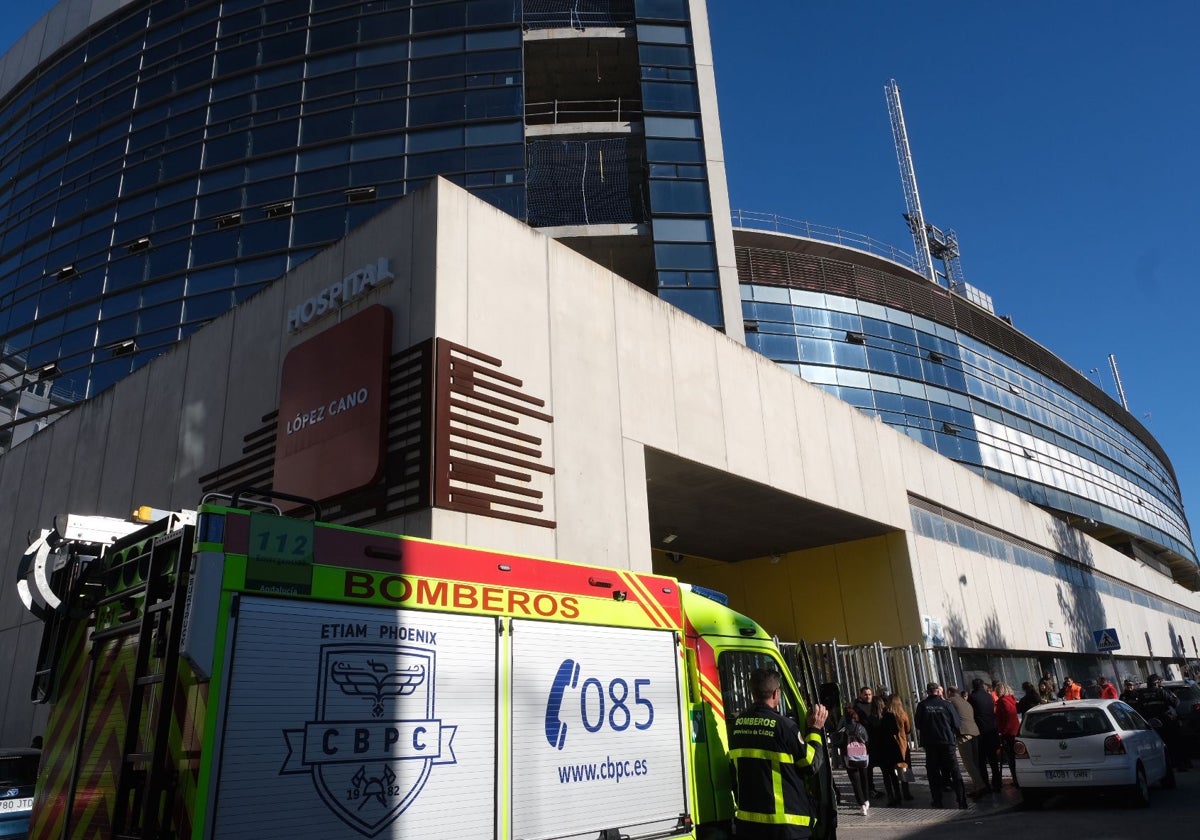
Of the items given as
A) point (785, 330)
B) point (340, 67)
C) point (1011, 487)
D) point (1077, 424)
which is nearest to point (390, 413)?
point (340, 67)

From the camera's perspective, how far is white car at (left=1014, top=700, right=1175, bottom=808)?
34.6 feet

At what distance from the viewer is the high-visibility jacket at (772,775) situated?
5777mm

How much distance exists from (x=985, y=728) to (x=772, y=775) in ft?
26.0

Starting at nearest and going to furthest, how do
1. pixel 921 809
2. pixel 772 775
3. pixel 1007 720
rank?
1. pixel 772 775
2. pixel 921 809
3. pixel 1007 720

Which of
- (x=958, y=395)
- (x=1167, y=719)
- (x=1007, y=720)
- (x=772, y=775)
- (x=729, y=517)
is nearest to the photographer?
(x=772, y=775)

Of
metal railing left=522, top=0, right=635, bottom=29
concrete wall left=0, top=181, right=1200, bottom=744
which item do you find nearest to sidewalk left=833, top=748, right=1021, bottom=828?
concrete wall left=0, top=181, right=1200, bottom=744

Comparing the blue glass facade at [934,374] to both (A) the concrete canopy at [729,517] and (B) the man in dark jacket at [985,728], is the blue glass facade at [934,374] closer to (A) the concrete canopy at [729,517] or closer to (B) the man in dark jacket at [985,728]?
(A) the concrete canopy at [729,517]

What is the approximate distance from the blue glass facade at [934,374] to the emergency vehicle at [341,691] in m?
36.6

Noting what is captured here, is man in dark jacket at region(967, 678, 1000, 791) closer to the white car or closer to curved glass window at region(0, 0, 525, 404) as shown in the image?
the white car

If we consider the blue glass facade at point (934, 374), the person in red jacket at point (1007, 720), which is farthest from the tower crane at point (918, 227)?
the person in red jacket at point (1007, 720)

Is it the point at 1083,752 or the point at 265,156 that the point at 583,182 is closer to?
the point at 265,156

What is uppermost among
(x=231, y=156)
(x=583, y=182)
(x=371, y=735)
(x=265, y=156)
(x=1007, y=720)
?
(x=231, y=156)

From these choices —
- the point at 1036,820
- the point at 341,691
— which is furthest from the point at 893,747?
the point at 341,691

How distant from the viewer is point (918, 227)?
2534 inches
